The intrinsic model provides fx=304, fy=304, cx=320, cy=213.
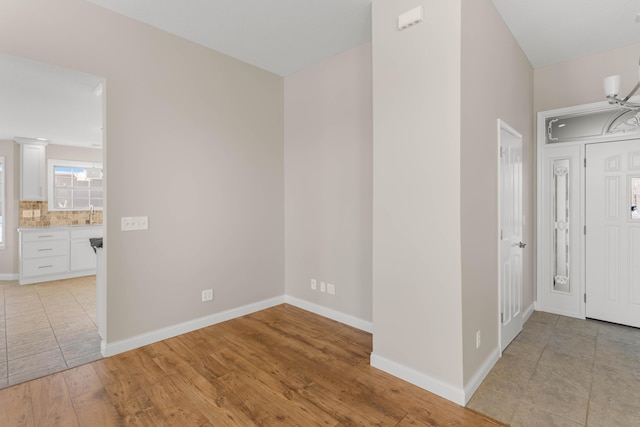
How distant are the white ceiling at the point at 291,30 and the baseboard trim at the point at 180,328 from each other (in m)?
2.40

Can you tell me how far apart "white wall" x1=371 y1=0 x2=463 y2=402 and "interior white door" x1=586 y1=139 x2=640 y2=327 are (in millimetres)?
2714

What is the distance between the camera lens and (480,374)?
90.4 inches

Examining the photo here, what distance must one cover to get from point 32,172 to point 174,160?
512cm

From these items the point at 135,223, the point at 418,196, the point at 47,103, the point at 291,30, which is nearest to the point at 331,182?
the point at 418,196

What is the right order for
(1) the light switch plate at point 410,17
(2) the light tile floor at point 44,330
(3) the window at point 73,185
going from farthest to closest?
(3) the window at point 73,185 < (2) the light tile floor at point 44,330 < (1) the light switch plate at point 410,17

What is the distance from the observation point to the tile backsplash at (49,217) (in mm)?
6090

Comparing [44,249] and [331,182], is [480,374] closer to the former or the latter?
[331,182]

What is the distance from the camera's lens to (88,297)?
4.61 meters

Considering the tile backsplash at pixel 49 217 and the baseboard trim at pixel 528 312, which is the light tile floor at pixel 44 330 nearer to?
the tile backsplash at pixel 49 217

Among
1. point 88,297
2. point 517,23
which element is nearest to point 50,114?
point 88,297

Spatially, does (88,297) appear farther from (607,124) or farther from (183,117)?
(607,124)

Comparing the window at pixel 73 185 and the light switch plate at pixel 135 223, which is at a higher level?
the window at pixel 73 185

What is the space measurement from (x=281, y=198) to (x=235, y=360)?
7.13ft

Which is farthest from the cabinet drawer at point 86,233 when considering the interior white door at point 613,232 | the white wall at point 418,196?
the interior white door at point 613,232
